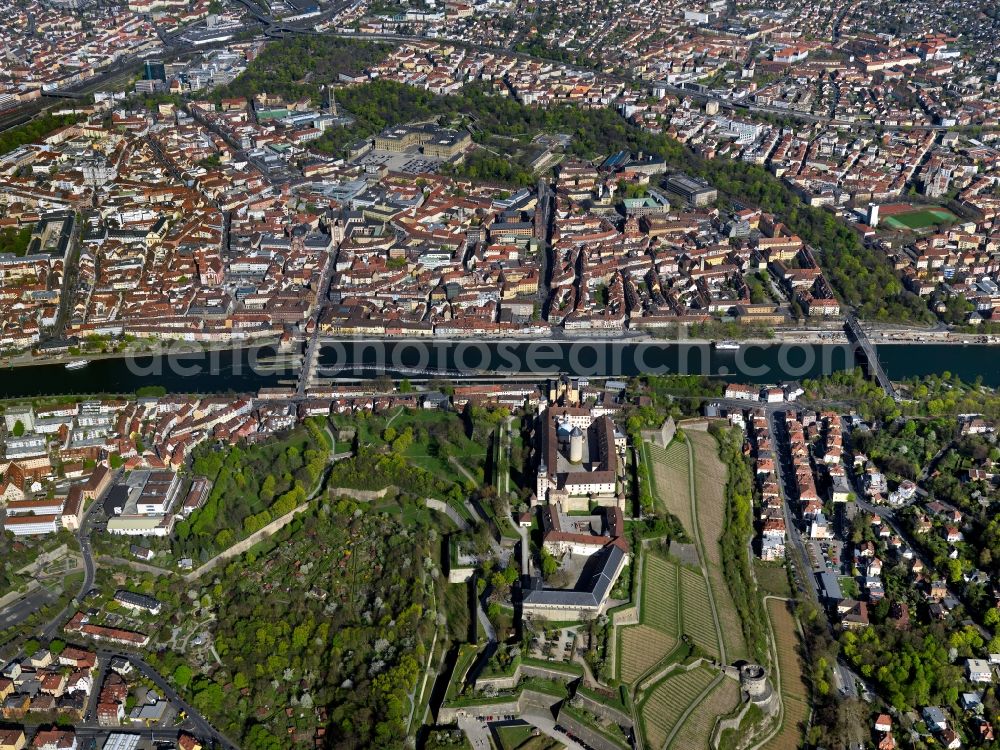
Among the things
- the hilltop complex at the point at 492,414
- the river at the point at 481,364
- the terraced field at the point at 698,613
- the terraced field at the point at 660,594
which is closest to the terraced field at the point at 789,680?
the hilltop complex at the point at 492,414

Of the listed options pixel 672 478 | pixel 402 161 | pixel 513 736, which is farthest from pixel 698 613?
pixel 402 161

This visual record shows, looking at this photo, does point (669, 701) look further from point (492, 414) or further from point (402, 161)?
point (402, 161)

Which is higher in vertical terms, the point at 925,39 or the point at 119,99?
the point at 925,39

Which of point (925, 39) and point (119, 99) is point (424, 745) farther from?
point (925, 39)

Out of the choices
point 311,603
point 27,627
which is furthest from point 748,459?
point 27,627

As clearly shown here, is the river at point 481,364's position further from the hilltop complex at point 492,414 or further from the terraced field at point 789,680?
the terraced field at point 789,680

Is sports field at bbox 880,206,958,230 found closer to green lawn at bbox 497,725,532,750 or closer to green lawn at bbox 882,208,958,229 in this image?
green lawn at bbox 882,208,958,229
